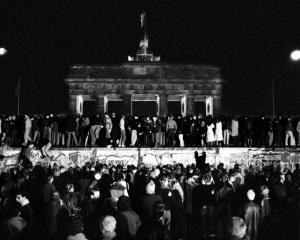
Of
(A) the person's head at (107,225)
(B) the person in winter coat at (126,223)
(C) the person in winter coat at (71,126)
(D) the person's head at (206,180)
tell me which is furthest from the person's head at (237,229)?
(C) the person in winter coat at (71,126)

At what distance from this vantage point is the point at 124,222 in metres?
9.88

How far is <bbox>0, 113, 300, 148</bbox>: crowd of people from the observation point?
2773 cm

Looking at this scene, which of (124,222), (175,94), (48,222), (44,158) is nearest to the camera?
(124,222)

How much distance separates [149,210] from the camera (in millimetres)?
11414

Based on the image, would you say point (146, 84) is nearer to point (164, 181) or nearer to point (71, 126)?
point (71, 126)

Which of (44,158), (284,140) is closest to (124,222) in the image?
(44,158)

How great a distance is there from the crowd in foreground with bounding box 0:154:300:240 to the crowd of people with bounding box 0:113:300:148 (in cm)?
1048

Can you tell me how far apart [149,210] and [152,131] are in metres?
16.7

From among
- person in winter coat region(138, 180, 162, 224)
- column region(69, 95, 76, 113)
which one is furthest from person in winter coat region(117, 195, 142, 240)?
column region(69, 95, 76, 113)

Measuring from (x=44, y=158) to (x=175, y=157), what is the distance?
6614 mm

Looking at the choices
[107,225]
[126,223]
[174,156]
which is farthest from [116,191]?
[174,156]

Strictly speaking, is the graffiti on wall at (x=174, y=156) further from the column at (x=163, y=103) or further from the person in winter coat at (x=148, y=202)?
the column at (x=163, y=103)

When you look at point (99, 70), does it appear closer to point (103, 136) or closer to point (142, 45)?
point (142, 45)

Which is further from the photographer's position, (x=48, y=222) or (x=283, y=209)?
(x=283, y=209)
